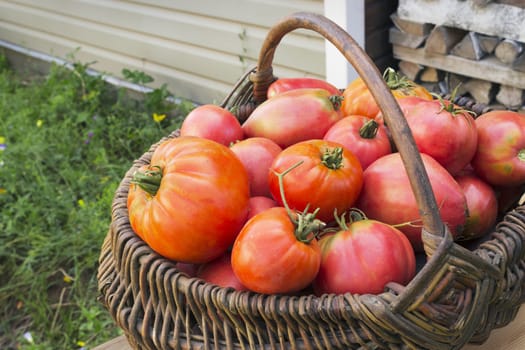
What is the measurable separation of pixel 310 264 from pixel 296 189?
0.13m

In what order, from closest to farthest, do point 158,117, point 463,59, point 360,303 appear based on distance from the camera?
point 360,303 → point 463,59 → point 158,117

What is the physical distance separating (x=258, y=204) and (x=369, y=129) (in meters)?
0.22

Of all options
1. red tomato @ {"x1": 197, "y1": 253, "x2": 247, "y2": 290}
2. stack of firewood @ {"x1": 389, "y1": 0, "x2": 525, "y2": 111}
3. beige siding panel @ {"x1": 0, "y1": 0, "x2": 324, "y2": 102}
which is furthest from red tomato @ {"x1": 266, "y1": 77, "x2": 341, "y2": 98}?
beige siding panel @ {"x1": 0, "y1": 0, "x2": 324, "y2": 102}

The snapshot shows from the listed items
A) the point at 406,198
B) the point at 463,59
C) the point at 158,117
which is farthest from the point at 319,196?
the point at 158,117

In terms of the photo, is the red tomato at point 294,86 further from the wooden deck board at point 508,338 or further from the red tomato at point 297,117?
the wooden deck board at point 508,338

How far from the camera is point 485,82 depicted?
1919 millimetres

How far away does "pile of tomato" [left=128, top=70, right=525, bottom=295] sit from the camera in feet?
2.43

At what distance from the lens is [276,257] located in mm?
720

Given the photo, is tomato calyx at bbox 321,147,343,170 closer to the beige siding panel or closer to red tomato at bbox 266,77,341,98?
red tomato at bbox 266,77,341,98

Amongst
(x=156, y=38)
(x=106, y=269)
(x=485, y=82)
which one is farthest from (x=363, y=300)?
(x=156, y=38)

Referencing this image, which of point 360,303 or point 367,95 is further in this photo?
point 367,95

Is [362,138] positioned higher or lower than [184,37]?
higher

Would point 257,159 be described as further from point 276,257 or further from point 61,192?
point 61,192

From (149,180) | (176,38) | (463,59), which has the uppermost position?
(149,180)
